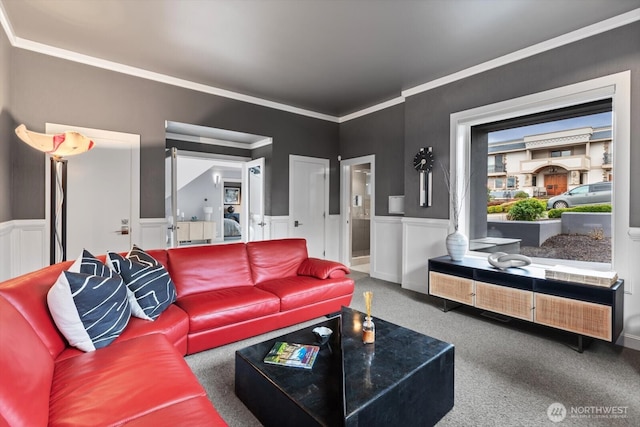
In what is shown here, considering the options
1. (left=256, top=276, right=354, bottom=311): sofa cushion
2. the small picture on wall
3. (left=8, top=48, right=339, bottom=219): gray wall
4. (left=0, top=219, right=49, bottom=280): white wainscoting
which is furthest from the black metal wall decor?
the small picture on wall

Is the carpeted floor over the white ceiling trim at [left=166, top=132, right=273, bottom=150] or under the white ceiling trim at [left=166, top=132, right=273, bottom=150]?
under

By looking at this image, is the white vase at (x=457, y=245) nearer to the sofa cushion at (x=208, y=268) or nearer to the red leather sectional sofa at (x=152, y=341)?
the red leather sectional sofa at (x=152, y=341)

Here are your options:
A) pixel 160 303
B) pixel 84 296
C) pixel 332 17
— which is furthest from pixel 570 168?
pixel 84 296

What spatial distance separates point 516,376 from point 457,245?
1599 millimetres

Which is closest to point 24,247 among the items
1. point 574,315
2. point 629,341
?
point 574,315

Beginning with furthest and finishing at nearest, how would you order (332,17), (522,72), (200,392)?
(522,72) → (332,17) → (200,392)

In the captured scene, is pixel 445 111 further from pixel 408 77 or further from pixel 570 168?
pixel 570 168

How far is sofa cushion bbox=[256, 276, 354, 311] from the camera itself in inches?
114

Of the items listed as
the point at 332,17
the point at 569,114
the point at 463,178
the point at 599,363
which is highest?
the point at 332,17

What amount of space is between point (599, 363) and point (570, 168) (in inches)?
74.0

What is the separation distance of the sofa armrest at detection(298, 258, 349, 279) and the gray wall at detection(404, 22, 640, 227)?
1635 millimetres

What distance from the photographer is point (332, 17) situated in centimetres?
274

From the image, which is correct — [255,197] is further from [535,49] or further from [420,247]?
[535,49]

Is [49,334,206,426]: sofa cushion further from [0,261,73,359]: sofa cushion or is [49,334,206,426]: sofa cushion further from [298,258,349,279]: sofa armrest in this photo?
[298,258,349,279]: sofa armrest
